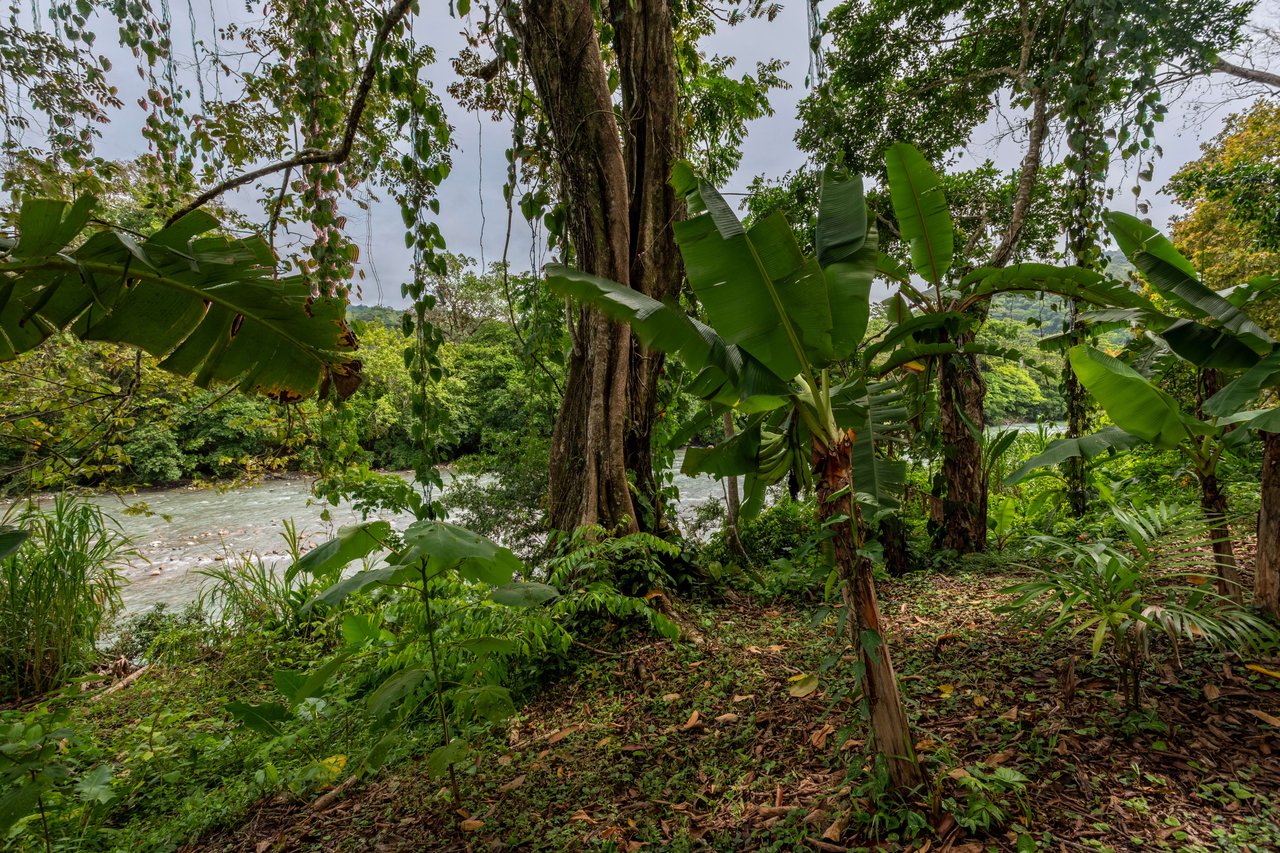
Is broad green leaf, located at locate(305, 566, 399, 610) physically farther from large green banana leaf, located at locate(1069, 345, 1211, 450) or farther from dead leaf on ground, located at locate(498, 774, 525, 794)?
large green banana leaf, located at locate(1069, 345, 1211, 450)

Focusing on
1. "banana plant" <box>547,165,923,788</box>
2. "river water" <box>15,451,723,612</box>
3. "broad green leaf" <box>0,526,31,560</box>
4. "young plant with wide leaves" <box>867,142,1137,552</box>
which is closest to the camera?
"broad green leaf" <box>0,526,31,560</box>

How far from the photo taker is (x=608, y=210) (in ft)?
10.2

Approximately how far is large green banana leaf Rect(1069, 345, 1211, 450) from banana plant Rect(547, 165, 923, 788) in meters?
0.78

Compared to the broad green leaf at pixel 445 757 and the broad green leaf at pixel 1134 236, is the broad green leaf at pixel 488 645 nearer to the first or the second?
the broad green leaf at pixel 445 757

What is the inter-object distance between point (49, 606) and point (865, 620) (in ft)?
17.3

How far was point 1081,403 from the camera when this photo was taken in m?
3.04

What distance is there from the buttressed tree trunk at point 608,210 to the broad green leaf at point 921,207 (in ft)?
4.90

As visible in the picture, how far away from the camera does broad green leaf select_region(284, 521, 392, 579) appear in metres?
1.37

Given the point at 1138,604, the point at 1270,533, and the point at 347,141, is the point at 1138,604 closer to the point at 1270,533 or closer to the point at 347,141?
the point at 1270,533

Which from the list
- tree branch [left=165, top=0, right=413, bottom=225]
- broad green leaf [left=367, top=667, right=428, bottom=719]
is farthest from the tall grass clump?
broad green leaf [left=367, top=667, right=428, bottom=719]

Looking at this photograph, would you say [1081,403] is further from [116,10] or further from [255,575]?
[255,575]

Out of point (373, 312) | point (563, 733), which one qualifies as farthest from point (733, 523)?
point (373, 312)

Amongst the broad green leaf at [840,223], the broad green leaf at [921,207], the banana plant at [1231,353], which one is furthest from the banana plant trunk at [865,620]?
the broad green leaf at [921,207]

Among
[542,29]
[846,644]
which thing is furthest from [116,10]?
[846,644]
